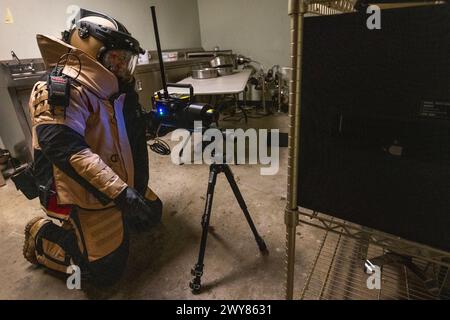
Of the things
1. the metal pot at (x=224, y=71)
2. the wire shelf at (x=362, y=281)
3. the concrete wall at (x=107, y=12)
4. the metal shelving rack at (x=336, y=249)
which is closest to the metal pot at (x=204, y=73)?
the metal pot at (x=224, y=71)

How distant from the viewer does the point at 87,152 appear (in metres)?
0.95

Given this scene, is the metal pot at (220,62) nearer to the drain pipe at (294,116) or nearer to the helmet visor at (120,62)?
the helmet visor at (120,62)

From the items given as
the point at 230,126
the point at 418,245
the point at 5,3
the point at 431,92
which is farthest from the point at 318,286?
the point at 5,3

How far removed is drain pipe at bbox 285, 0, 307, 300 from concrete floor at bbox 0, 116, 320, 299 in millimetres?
399

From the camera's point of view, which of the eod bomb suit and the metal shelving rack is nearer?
the metal shelving rack

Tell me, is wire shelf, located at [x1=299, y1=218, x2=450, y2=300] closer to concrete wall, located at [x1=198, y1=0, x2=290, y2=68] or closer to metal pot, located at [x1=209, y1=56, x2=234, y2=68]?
metal pot, located at [x1=209, y1=56, x2=234, y2=68]

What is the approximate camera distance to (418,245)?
0.59 meters

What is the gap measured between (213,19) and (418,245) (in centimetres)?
441

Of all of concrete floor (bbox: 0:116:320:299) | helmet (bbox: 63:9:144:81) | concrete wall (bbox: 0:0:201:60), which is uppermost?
concrete wall (bbox: 0:0:201:60)

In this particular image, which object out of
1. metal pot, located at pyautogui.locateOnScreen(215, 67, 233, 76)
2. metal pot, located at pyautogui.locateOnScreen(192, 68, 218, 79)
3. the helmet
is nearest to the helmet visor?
the helmet

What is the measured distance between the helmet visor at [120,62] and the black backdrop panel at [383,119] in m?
0.84

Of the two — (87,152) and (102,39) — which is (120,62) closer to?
(102,39)

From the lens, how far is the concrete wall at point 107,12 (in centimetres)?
222

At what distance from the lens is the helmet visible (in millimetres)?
997
